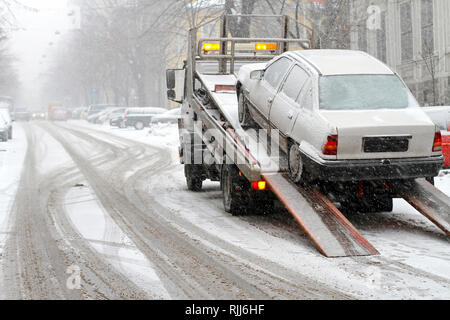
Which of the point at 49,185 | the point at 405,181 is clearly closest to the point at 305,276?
the point at 405,181

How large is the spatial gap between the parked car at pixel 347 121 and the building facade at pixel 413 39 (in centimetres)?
1647

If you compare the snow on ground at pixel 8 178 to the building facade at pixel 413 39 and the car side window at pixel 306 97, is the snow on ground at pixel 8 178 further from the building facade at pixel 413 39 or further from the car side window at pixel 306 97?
the building facade at pixel 413 39

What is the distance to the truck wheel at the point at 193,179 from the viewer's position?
13.1 meters

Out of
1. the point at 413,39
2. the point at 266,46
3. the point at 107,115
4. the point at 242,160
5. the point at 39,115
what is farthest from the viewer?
the point at 39,115

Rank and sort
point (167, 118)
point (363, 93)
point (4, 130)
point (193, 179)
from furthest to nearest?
point (167, 118), point (4, 130), point (193, 179), point (363, 93)

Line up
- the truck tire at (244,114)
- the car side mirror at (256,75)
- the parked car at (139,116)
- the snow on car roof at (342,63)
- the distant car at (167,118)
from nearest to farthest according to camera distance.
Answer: the snow on car roof at (342,63)
the car side mirror at (256,75)
the truck tire at (244,114)
the distant car at (167,118)
the parked car at (139,116)

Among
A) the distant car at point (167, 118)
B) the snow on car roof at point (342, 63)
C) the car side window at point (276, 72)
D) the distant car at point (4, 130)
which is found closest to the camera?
the snow on car roof at point (342, 63)

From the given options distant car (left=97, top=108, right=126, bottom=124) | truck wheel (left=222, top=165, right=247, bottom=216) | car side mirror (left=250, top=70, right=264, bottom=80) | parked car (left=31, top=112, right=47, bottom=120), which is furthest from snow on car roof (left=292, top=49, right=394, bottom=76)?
parked car (left=31, top=112, right=47, bottom=120)

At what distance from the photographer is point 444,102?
27391mm

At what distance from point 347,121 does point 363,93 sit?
2.75ft

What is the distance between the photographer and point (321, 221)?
797 centimetres

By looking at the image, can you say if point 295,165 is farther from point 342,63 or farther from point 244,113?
point 244,113

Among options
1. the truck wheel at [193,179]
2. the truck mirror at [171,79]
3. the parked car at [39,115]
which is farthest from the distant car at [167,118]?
the parked car at [39,115]

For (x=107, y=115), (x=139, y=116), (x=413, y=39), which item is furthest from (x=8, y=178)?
(x=107, y=115)
